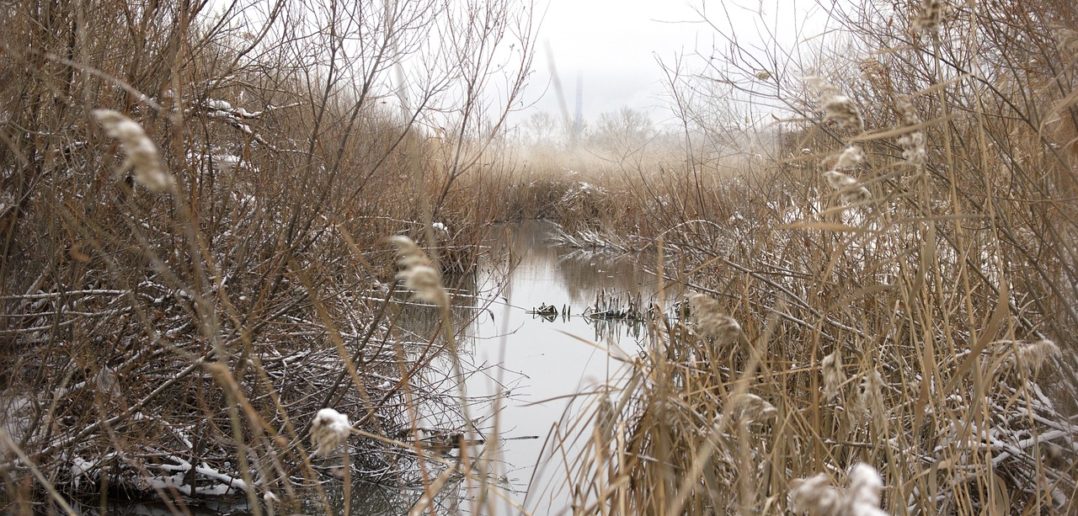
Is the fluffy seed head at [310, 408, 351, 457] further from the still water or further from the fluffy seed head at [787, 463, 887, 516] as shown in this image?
the fluffy seed head at [787, 463, 887, 516]

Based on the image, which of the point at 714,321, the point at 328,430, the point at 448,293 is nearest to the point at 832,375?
the point at 714,321

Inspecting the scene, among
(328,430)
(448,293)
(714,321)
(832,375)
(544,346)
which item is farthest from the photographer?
(544,346)

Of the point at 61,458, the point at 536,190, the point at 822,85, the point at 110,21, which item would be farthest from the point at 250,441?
the point at 536,190

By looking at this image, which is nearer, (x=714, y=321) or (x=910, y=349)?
(x=714, y=321)

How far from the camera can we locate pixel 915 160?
135cm

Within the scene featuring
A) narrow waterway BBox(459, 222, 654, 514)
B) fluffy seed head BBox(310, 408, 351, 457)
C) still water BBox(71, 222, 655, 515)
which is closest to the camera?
fluffy seed head BBox(310, 408, 351, 457)

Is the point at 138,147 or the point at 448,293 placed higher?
the point at 138,147

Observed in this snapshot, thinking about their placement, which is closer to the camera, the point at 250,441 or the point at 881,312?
the point at 881,312

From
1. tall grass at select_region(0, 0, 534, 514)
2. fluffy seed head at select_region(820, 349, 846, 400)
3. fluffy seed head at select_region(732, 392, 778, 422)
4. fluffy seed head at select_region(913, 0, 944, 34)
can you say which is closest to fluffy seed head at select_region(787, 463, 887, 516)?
fluffy seed head at select_region(732, 392, 778, 422)

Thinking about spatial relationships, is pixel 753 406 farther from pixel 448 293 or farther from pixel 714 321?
pixel 448 293

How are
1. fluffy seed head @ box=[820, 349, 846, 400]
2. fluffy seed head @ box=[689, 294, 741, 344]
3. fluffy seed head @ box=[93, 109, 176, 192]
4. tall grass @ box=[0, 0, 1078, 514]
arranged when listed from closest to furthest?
fluffy seed head @ box=[93, 109, 176, 192]
fluffy seed head @ box=[689, 294, 741, 344]
fluffy seed head @ box=[820, 349, 846, 400]
tall grass @ box=[0, 0, 1078, 514]

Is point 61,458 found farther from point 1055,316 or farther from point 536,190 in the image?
point 536,190

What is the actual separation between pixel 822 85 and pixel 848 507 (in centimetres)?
80

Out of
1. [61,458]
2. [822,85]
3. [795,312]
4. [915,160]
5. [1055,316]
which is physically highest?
[822,85]
